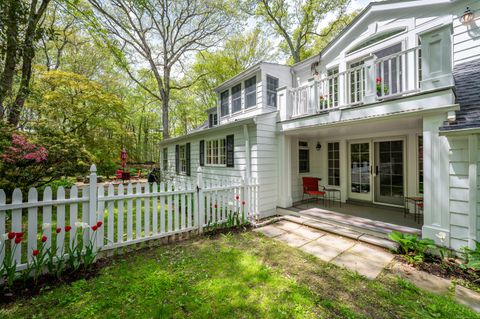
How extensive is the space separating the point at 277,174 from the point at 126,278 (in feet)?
14.6

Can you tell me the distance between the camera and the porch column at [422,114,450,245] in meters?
3.36

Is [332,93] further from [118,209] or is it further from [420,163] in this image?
[118,209]

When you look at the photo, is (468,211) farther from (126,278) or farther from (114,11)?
(114,11)

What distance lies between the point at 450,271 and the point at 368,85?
3.56 m

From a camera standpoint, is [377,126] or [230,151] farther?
[230,151]

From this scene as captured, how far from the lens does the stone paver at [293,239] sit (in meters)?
4.09

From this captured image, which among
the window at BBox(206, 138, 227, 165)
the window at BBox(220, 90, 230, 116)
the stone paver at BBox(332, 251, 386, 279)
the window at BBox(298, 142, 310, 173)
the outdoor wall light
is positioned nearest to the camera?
the stone paver at BBox(332, 251, 386, 279)

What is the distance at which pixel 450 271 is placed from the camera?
3064mm

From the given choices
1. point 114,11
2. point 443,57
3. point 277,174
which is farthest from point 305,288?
point 114,11

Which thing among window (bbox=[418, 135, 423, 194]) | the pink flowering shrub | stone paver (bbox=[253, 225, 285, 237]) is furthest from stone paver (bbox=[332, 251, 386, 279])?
the pink flowering shrub

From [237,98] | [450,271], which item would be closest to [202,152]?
[237,98]

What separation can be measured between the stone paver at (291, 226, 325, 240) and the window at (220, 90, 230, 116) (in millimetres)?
7512

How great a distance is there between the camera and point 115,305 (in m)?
2.30

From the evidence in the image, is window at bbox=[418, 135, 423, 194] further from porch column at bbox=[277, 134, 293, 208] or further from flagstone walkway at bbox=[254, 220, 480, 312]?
porch column at bbox=[277, 134, 293, 208]
